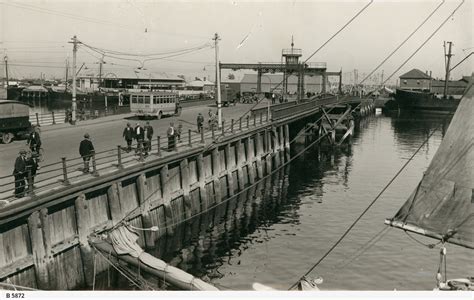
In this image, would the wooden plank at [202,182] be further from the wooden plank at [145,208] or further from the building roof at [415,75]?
the building roof at [415,75]

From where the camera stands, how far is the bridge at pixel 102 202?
15.3 metres

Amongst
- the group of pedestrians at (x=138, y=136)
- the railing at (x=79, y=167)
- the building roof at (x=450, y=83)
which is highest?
the building roof at (x=450, y=83)

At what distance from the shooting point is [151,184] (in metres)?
23.2

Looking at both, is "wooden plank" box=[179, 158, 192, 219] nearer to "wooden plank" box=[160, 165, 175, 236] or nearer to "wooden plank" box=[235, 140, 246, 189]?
"wooden plank" box=[160, 165, 175, 236]

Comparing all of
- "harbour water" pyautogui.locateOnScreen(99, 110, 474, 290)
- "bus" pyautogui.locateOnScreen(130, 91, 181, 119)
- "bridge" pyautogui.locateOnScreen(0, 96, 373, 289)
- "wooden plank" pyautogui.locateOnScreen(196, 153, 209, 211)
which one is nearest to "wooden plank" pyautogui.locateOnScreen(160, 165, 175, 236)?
"bridge" pyautogui.locateOnScreen(0, 96, 373, 289)

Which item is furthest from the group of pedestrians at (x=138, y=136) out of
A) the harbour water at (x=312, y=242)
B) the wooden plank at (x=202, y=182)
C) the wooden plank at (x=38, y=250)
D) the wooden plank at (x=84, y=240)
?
the wooden plank at (x=38, y=250)

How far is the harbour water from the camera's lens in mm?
19266

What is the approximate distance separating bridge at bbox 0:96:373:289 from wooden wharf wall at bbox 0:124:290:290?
0.10 ft

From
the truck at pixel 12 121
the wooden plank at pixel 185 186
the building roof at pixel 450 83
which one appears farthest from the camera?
the building roof at pixel 450 83

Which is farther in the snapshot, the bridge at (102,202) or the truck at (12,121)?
the truck at (12,121)

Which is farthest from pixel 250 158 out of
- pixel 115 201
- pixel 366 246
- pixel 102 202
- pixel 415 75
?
pixel 415 75

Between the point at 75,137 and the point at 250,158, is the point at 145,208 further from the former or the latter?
the point at 250,158

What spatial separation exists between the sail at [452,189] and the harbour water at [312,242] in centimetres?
174
